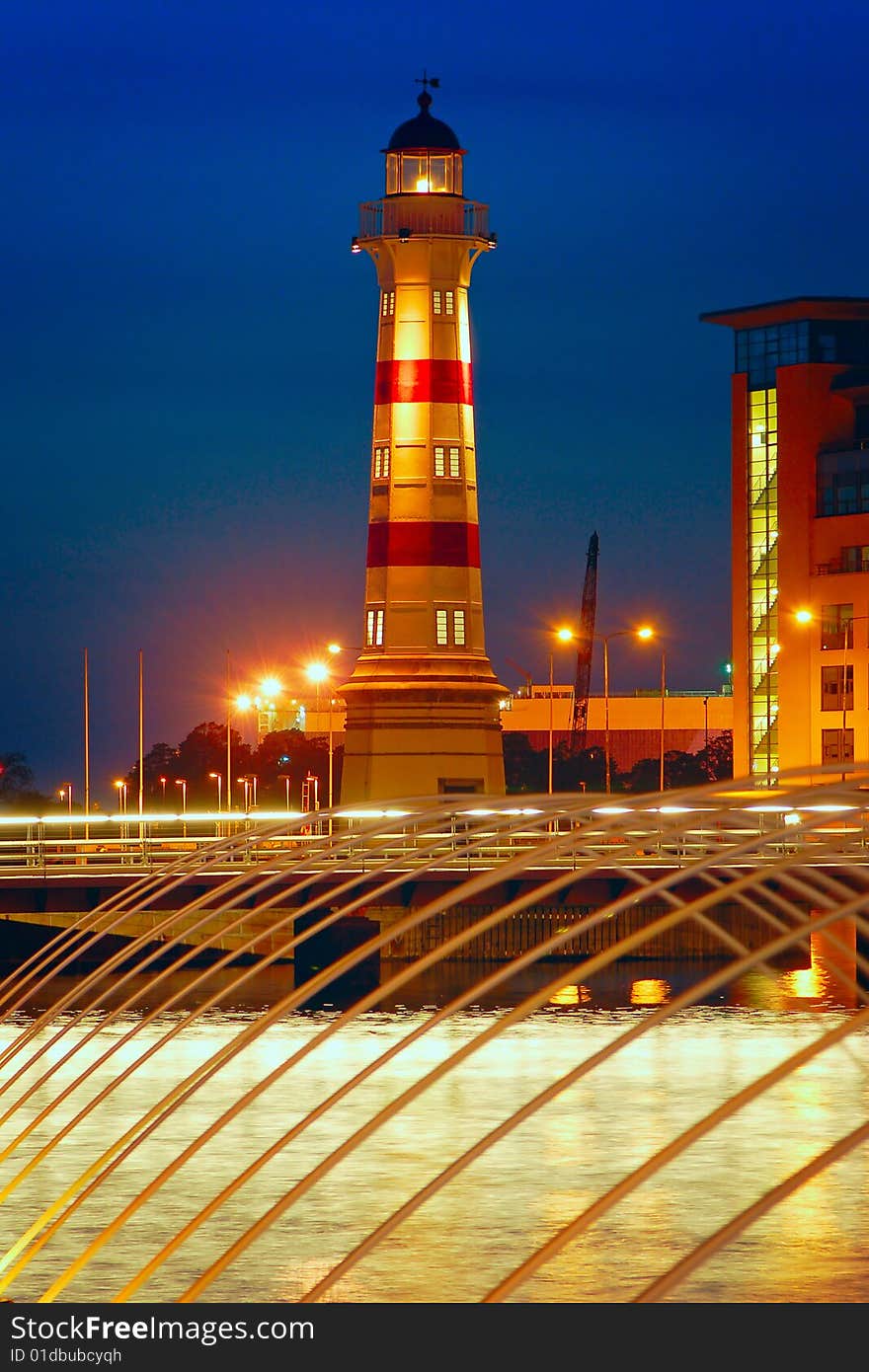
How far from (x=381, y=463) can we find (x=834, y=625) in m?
39.3

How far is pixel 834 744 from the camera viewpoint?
129m

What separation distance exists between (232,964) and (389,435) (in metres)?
23.2

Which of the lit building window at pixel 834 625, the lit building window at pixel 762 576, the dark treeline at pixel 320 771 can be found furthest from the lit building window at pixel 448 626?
the dark treeline at pixel 320 771

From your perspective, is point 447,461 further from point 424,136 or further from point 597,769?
point 597,769

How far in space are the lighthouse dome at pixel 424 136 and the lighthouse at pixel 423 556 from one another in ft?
13.2

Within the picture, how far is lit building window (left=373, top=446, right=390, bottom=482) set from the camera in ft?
319

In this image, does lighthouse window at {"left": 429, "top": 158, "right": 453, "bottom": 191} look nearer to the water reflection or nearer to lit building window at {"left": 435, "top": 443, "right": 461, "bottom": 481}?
lit building window at {"left": 435, "top": 443, "right": 461, "bottom": 481}

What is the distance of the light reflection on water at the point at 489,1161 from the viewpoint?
113ft

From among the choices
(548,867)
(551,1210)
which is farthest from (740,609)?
(551,1210)

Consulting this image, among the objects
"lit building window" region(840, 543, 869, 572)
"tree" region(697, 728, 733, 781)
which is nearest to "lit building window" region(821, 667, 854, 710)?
"lit building window" region(840, 543, 869, 572)

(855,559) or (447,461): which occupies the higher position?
(447,461)

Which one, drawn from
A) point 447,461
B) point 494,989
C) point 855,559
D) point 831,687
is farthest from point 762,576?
point 494,989

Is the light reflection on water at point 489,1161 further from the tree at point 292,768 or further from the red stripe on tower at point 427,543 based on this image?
the tree at point 292,768
